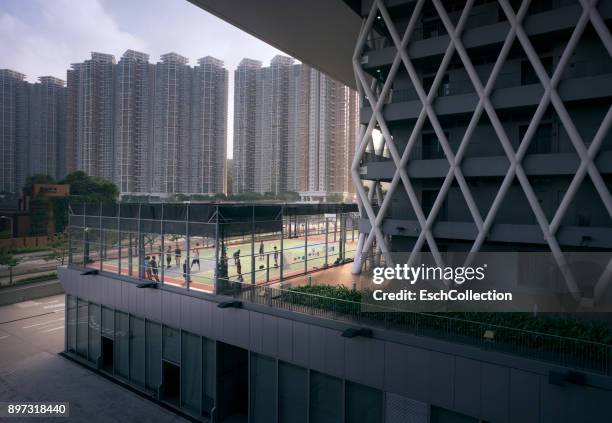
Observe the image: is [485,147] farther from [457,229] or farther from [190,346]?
[190,346]

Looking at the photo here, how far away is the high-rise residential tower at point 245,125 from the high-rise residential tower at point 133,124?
13.7 meters

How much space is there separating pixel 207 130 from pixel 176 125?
4.80 metres

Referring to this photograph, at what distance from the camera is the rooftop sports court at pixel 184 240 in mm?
13633

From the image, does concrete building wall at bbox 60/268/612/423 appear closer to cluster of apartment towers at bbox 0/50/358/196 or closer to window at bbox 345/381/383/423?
window at bbox 345/381/383/423

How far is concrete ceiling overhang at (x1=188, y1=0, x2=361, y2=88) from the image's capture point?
62.5 feet

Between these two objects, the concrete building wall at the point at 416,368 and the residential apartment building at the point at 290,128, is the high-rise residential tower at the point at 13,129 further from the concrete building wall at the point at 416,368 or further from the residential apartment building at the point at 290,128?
the concrete building wall at the point at 416,368

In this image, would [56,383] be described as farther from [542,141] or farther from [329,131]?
[329,131]

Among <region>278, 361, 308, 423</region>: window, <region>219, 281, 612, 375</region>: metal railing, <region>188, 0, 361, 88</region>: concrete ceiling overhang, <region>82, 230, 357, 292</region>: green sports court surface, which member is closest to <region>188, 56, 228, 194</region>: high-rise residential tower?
<region>188, 0, 361, 88</region>: concrete ceiling overhang

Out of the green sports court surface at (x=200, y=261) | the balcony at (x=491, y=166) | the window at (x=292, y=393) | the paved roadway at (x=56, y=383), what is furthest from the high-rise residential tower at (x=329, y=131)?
the window at (x=292, y=393)

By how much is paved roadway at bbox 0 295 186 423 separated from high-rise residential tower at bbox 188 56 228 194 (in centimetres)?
3920

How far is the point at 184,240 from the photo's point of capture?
14641mm

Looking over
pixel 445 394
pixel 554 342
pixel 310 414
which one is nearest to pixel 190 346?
pixel 310 414

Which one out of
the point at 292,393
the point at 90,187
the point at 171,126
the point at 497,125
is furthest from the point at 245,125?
the point at 292,393

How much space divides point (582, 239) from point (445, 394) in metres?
10.3
